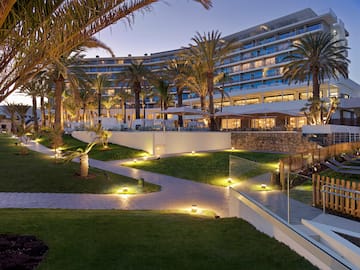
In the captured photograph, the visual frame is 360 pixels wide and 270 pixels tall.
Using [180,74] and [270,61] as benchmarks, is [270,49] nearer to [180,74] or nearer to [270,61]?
[270,61]

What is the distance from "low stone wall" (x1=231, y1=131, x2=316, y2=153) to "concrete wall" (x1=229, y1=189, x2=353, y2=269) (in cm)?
2068

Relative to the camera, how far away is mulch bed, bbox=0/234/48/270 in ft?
13.7

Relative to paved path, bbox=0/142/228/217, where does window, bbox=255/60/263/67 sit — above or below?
above

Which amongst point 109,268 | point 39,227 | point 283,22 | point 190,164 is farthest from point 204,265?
point 283,22

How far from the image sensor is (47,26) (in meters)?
4.69

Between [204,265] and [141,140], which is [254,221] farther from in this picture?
[141,140]

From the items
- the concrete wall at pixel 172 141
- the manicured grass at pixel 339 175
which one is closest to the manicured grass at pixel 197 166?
the manicured grass at pixel 339 175

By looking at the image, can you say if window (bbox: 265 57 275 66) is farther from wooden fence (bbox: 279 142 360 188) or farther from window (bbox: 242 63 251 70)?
wooden fence (bbox: 279 142 360 188)

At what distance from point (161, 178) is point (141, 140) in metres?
11.0

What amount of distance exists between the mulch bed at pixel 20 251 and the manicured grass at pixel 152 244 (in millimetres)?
158

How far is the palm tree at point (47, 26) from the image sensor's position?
447 cm

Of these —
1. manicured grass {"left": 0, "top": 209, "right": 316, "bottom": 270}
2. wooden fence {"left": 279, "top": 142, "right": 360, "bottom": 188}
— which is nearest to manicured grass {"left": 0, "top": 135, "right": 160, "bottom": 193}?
wooden fence {"left": 279, "top": 142, "right": 360, "bottom": 188}

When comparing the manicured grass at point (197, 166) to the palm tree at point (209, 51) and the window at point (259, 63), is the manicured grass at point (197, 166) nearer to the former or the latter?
the palm tree at point (209, 51)

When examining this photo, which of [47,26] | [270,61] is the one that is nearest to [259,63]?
[270,61]
